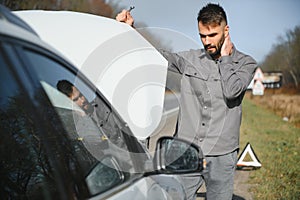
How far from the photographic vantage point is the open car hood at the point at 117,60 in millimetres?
3406

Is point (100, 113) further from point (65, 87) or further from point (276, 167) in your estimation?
point (276, 167)

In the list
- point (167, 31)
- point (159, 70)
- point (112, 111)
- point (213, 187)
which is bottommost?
point (213, 187)

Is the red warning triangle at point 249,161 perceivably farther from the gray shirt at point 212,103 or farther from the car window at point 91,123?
the car window at point 91,123

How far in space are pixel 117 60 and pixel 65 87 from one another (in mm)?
1276

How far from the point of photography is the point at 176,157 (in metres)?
2.78

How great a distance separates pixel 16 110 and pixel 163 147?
923mm

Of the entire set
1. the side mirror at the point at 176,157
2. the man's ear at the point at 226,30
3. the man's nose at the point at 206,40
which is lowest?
the side mirror at the point at 176,157

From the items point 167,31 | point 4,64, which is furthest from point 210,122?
point 4,64

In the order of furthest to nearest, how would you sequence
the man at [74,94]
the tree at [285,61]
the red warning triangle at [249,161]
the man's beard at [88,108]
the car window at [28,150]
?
1. the tree at [285,61]
2. the red warning triangle at [249,161]
3. the man's beard at [88,108]
4. the man at [74,94]
5. the car window at [28,150]

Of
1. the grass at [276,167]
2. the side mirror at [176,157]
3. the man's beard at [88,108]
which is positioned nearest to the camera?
the side mirror at [176,157]

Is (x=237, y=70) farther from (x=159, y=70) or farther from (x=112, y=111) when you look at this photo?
(x=112, y=111)

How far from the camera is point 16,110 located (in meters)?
2.07

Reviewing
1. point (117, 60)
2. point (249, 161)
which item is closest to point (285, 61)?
point (249, 161)

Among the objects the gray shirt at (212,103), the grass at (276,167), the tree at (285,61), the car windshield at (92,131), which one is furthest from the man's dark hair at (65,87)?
the tree at (285,61)
